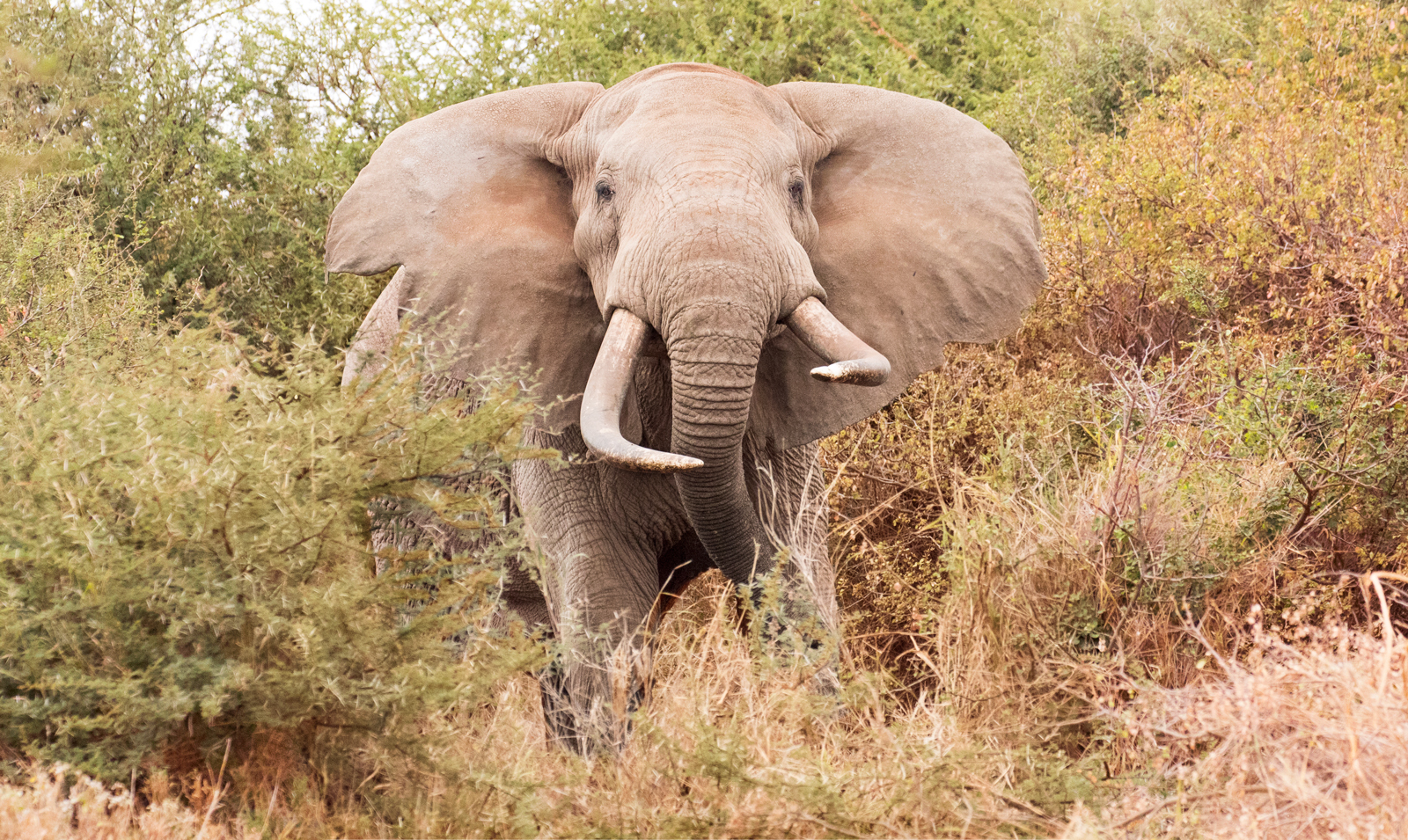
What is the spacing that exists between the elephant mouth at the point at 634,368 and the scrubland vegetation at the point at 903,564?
0.79ft

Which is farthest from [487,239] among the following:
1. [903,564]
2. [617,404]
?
[903,564]

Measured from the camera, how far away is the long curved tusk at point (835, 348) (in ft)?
13.7

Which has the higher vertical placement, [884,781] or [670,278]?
[670,278]

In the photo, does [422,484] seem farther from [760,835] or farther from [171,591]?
[760,835]

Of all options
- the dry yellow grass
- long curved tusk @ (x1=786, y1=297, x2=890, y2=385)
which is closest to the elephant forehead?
long curved tusk @ (x1=786, y1=297, x2=890, y2=385)

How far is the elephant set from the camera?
450 centimetres

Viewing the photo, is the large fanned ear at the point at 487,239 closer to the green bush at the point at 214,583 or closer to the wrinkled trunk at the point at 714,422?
the wrinkled trunk at the point at 714,422

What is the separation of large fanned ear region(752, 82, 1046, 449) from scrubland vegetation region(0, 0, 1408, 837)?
22.9 inches

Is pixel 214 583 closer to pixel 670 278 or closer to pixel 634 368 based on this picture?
pixel 634 368

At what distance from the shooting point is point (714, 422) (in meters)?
4.44

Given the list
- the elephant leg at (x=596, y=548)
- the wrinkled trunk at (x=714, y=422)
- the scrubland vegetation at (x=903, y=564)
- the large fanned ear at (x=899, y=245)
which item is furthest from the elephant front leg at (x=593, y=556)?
the large fanned ear at (x=899, y=245)

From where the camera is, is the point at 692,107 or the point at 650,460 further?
the point at 692,107

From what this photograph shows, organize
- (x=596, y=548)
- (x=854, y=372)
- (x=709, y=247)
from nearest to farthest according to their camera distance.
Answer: (x=854, y=372)
(x=709, y=247)
(x=596, y=548)

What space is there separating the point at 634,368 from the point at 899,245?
1221 mm
